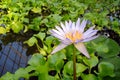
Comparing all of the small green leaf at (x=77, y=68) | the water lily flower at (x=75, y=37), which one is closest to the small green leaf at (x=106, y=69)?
the small green leaf at (x=77, y=68)

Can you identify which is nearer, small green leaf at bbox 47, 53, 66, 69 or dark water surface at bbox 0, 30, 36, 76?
small green leaf at bbox 47, 53, 66, 69

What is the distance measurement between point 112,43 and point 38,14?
1710 millimetres

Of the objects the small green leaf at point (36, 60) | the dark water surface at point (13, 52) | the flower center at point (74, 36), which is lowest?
the dark water surface at point (13, 52)

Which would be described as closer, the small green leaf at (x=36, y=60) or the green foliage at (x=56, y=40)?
the green foliage at (x=56, y=40)

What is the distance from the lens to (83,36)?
43.1 inches

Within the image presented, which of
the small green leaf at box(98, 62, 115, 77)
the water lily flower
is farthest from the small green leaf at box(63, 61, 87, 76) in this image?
the water lily flower

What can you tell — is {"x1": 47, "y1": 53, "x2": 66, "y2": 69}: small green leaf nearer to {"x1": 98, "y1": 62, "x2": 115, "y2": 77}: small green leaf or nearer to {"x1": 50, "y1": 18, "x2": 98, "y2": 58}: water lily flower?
{"x1": 98, "y1": 62, "x2": 115, "y2": 77}: small green leaf

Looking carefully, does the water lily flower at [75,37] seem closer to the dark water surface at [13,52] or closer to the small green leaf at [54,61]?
the small green leaf at [54,61]

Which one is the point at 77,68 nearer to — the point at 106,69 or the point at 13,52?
the point at 106,69

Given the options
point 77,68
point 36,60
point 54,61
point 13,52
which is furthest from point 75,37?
point 13,52

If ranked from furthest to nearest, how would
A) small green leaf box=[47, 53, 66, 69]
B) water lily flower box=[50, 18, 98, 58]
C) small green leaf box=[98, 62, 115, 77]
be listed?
1. small green leaf box=[47, 53, 66, 69]
2. small green leaf box=[98, 62, 115, 77]
3. water lily flower box=[50, 18, 98, 58]

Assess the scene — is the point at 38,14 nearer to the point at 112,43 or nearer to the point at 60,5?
the point at 60,5

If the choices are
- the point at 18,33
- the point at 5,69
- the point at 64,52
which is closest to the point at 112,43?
the point at 64,52

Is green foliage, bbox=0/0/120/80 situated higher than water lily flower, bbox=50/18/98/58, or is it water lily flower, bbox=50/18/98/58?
water lily flower, bbox=50/18/98/58
